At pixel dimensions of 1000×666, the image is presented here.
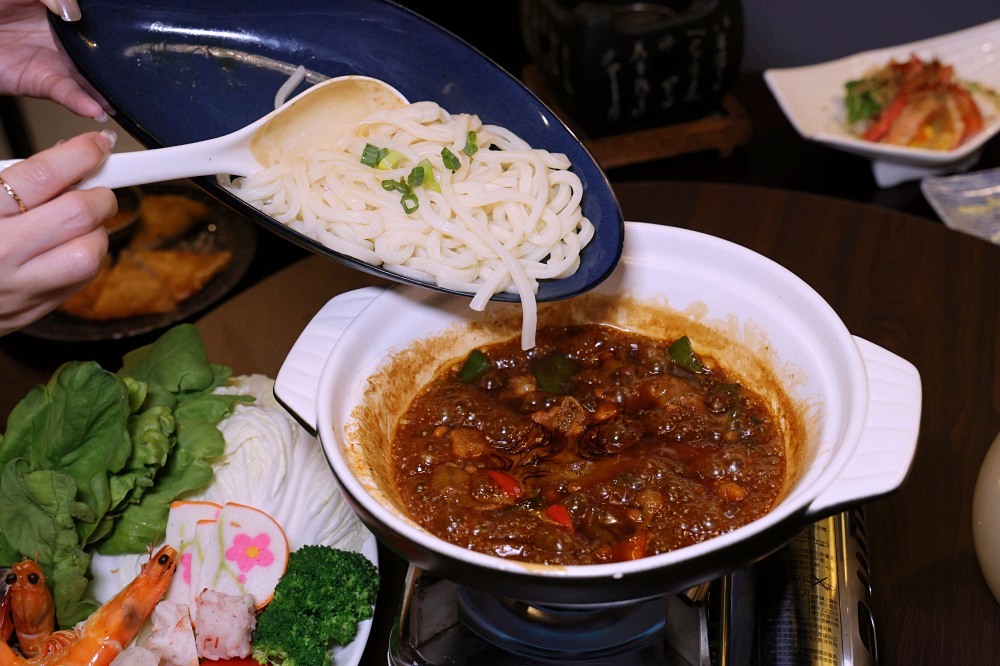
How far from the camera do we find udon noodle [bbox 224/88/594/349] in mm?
2125

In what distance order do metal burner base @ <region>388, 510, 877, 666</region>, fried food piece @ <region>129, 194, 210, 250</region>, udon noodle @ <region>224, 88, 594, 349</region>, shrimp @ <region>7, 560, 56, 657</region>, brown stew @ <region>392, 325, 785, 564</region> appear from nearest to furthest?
brown stew @ <region>392, 325, 785, 564</region> < metal burner base @ <region>388, 510, 877, 666</region> < shrimp @ <region>7, 560, 56, 657</region> < udon noodle @ <region>224, 88, 594, 349</region> < fried food piece @ <region>129, 194, 210, 250</region>

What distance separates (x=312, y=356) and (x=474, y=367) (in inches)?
17.5

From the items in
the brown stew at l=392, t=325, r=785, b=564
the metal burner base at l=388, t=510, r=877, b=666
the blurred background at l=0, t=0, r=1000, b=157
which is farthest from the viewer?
the blurred background at l=0, t=0, r=1000, b=157

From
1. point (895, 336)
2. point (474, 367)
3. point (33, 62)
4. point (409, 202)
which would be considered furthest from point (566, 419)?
point (33, 62)

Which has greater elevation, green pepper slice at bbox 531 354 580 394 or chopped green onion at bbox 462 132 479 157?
chopped green onion at bbox 462 132 479 157

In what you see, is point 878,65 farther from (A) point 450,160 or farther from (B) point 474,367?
(B) point 474,367

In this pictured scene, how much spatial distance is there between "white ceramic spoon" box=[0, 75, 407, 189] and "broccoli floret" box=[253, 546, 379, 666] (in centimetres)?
93

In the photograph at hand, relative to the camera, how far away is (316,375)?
6.28ft

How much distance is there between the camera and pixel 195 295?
397cm

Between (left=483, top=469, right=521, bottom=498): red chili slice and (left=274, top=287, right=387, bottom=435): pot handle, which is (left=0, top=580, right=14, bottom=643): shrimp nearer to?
(left=274, top=287, right=387, bottom=435): pot handle

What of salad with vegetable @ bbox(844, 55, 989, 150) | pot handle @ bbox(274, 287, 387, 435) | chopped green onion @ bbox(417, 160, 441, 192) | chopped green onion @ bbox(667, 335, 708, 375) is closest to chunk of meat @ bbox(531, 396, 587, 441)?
chopped green onion @ bbox(667, 335, 708, 375)

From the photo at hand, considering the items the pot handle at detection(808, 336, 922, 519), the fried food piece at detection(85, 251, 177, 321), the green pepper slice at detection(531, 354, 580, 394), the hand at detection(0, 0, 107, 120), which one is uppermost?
the hand at detection(0, 0, 107, 120)

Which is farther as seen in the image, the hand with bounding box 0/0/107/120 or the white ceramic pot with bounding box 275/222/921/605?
the hand with bounding box 0/0/107/120

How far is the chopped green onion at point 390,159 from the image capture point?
7.45 ft
